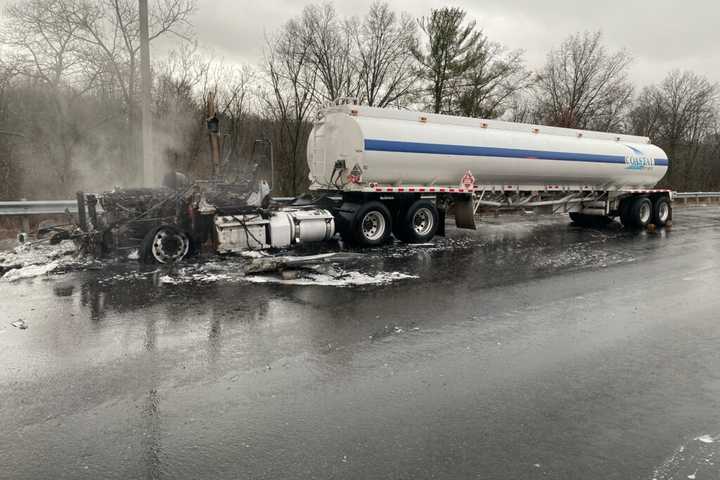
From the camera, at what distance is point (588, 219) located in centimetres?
1819

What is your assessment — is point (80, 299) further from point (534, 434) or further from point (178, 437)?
point (534, 434)

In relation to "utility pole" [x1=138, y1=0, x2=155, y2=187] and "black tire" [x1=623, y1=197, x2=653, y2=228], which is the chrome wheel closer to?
"black tire" [x1=623, y1=197, x2=653, y2=228]

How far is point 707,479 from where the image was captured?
3.05 m

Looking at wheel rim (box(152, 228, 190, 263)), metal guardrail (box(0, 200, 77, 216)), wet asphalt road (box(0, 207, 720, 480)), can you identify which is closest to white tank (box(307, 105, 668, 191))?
wheel rim (box(152, 228, 190, 263))

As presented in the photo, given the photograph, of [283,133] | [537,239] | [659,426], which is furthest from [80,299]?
[283,133]

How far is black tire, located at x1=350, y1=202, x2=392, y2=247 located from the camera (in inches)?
458

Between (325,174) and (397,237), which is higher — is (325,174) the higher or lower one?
the higher one

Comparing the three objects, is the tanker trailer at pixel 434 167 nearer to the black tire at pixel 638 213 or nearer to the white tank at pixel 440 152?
the white tank at pixel 440 152

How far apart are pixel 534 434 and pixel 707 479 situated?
0.97 m

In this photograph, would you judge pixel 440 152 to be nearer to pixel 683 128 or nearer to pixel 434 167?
pixel 434 167

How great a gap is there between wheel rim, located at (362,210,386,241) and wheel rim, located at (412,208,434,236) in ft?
3.34

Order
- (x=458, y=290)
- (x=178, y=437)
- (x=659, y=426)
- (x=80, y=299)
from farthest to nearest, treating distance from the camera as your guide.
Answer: (x=458, y=290) < (x=80, y=299) < (x=659, y=426) < (x=178, y=437)

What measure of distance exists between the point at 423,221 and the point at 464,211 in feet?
4.90

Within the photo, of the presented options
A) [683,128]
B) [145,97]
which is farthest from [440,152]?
[683,128]
